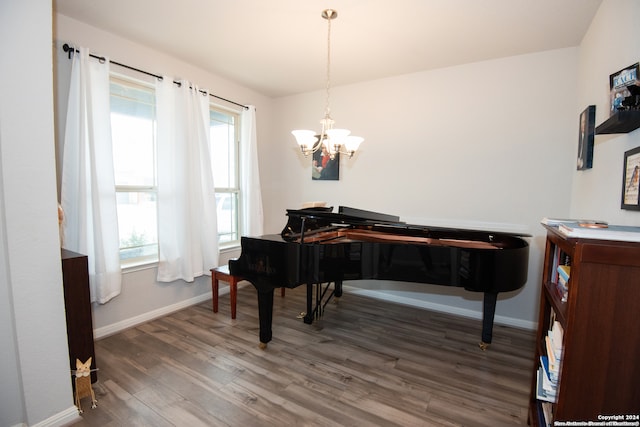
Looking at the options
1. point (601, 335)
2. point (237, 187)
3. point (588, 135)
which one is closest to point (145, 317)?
point (237, 187)

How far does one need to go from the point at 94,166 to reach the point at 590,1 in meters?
4.05

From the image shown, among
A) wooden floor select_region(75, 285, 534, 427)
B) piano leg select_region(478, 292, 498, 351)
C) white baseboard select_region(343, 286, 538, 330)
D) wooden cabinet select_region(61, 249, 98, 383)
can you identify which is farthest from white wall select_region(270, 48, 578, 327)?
wooden cabinet select_region(61, 249, 98, 383)

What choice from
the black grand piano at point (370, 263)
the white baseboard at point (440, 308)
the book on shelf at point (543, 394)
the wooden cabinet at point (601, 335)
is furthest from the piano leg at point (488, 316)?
the wooden cabinet at point (601, 335)

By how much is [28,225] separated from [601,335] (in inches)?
103

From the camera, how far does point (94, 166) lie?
2.47 metres

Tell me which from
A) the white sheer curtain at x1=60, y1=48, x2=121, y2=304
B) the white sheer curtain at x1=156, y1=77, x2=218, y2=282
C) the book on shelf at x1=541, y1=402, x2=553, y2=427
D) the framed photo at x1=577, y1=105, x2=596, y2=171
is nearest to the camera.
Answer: the book on shelf at x1=541, y1=402, x2=553, y2=427

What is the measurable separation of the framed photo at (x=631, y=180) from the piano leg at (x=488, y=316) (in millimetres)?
1225

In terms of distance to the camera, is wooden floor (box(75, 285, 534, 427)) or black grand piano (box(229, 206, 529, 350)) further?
black grand piano (box(229, 206, 529, 350))

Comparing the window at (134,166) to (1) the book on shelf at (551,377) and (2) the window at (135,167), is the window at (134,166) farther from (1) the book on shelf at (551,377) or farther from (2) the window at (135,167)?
(1) the book on shelf at (551,377)

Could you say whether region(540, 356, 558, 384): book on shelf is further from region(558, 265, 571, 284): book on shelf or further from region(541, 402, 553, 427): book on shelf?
region(558, 265, 571, 284): book on shelf

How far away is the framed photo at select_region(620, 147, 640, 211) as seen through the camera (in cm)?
139

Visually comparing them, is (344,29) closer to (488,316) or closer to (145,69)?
(145,69)

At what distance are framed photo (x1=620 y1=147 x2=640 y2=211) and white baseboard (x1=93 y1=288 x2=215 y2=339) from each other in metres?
3.87

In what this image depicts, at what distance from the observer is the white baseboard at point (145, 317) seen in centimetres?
267
